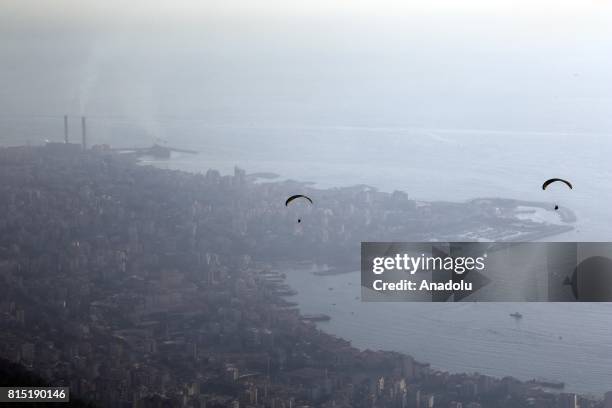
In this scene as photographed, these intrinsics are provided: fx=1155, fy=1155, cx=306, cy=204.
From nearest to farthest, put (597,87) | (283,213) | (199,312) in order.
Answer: (199,312) < (283,213) < (597,87)

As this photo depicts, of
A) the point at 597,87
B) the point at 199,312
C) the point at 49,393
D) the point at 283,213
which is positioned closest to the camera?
the point at 49,393

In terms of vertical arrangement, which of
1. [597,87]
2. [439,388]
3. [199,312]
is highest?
[597,87]

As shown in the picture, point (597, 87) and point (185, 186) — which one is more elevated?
point (597, 87)

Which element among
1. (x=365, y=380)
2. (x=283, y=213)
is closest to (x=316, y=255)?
(x=283, y=213)

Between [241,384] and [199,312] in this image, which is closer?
[241,384]

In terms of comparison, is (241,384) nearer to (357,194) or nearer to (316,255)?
(316,255)

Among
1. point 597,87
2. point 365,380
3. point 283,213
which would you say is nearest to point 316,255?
point 283,213
